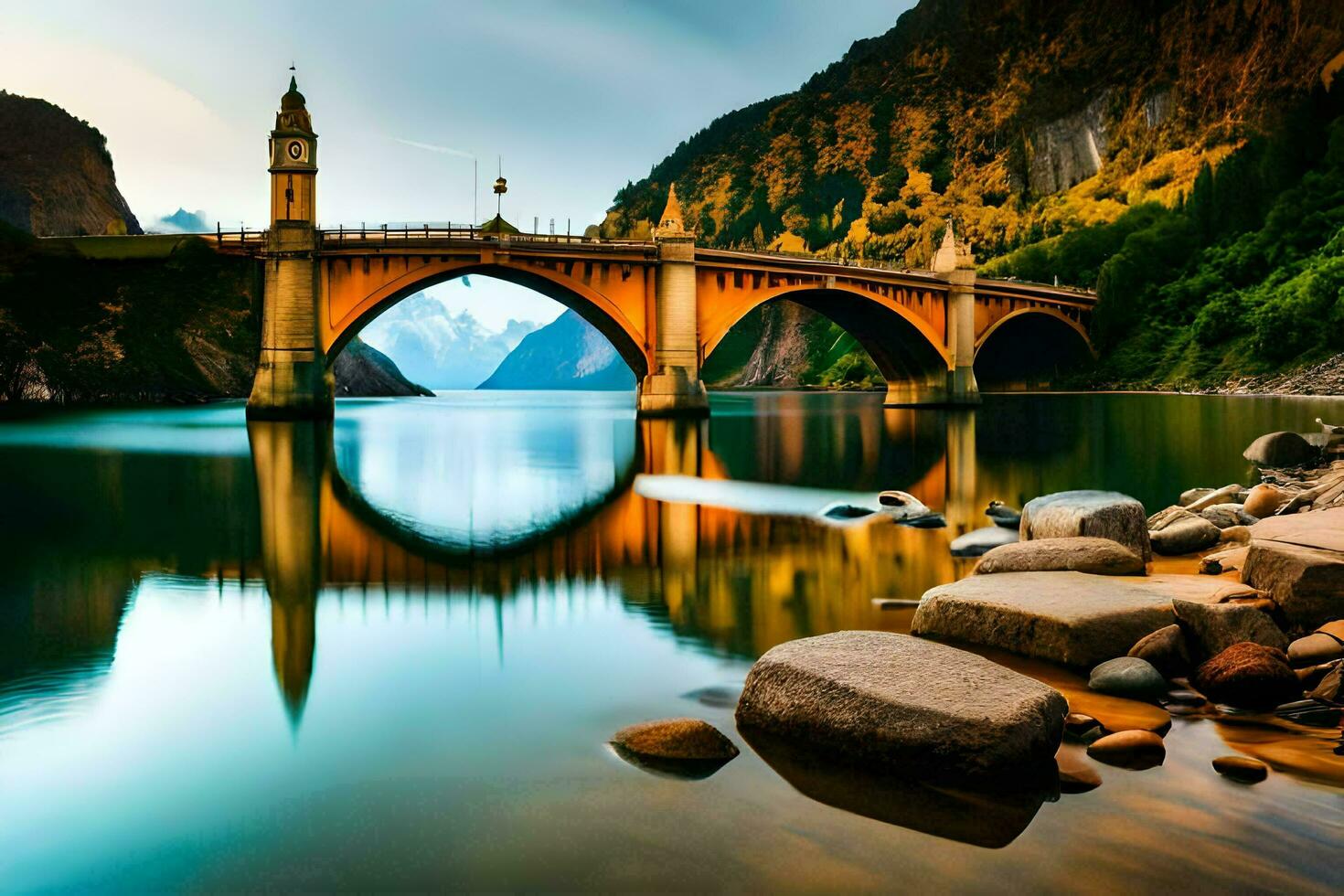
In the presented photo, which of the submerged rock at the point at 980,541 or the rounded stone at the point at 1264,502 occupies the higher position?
the rounded stone at the point at 1264,502

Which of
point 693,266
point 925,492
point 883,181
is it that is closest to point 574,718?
point 925,492

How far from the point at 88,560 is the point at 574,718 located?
12059 mm

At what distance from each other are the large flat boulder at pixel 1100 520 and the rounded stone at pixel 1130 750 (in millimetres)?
7288

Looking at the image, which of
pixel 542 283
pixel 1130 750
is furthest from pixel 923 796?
pixel 542 283

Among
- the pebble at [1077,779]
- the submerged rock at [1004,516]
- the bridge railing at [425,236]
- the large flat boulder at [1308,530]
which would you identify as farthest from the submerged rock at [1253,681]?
the bridge railing at [425,236]

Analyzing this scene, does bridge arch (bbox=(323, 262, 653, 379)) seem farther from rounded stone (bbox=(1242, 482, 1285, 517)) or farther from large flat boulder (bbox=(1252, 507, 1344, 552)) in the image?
large flat boulder (bbox=(1252, 507, 1344, 552))

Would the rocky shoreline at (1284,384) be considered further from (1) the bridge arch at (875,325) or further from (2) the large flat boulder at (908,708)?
(2) the large flat boulder at (908,708)

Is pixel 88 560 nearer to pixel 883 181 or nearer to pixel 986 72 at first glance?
pixel 883 181

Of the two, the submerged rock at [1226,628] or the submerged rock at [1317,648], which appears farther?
the submerged rock at [1226,628]

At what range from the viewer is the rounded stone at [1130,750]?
762 cm

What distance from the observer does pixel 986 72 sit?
17088cm

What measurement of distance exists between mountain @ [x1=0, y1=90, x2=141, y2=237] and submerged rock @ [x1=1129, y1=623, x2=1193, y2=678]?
5392 inches

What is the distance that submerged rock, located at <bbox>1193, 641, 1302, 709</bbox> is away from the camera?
871cm

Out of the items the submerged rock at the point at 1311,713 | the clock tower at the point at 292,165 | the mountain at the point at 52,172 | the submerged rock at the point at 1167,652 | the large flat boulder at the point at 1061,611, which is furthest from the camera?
the mountain at the point at 52,172
